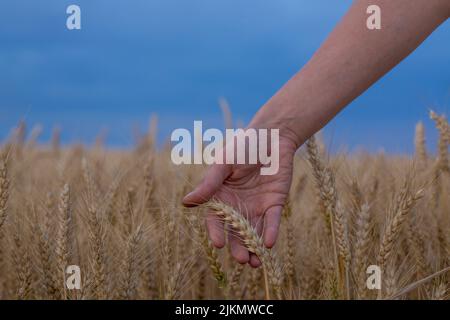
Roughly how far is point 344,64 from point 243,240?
0.65 meters

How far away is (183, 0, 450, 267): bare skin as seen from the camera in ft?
6.14

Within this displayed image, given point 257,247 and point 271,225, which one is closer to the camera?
point 257,247

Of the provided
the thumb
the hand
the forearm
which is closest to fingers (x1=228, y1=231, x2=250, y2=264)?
the hand

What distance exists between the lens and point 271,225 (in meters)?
1.79

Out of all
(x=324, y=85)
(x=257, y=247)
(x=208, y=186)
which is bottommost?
(x=257, y=247)

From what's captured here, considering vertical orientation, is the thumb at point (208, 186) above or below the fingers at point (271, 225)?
above

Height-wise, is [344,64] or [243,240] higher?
[344,64]

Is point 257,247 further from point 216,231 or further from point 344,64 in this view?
point 344,64

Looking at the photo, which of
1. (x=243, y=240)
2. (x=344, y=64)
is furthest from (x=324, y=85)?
(x=243, y=240)

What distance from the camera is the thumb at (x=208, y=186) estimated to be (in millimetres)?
1693

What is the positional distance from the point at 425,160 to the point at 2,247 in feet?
7.33

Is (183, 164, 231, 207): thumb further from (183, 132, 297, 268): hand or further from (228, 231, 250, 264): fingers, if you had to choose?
(228, 231, 250, 264): fingers

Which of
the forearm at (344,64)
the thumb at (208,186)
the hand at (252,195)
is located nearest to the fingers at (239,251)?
the hand at (252,195)

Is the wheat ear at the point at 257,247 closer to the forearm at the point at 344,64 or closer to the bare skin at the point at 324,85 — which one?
the bare skin at the point at 324,85
